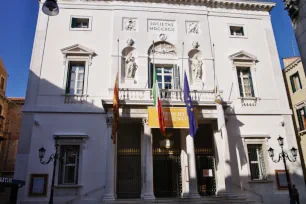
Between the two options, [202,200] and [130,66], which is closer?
[202,200]

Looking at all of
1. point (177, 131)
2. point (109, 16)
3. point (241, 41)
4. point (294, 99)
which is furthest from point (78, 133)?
point (294, 99)

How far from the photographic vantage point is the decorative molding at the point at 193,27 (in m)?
18.9

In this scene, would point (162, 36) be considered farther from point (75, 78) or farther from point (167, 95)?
point (75, 78)

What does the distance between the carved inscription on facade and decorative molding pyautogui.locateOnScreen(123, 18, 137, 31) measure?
1025 mm

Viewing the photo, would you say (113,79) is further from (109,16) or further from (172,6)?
(172,6)

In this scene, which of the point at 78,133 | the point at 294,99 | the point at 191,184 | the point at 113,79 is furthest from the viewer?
the point at 294,99

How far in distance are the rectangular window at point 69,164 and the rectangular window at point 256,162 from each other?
10187 millimetres

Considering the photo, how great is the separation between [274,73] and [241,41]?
125 inches

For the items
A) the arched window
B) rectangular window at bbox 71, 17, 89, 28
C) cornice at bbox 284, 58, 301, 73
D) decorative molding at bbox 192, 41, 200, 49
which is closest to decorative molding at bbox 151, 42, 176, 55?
the arched window

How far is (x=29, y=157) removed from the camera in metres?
14.8

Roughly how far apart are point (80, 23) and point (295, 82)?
19041 mm

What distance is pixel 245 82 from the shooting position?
60.1ft

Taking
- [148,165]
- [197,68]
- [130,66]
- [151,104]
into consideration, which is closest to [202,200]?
[148,165]

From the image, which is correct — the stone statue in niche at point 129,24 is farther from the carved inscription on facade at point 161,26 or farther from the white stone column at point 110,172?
the white stone column at point 110,172
